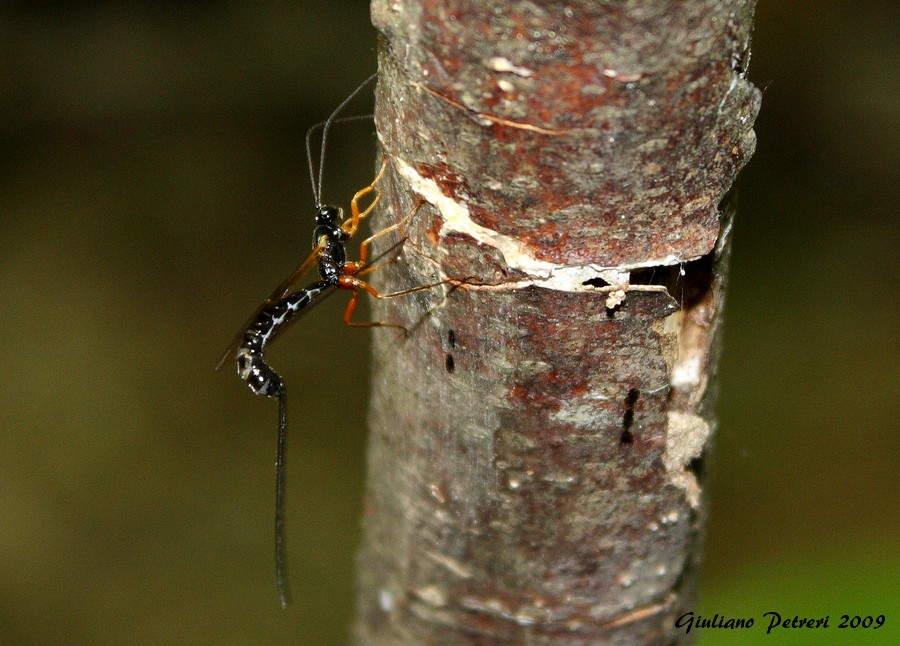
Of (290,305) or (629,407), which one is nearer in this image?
(629,407)

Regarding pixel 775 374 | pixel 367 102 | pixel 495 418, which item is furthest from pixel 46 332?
pixel 495 418

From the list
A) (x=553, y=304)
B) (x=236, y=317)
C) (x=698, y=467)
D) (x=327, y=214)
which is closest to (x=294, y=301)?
(x=327, y=214)

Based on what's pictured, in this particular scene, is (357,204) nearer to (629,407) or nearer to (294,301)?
(294,301)

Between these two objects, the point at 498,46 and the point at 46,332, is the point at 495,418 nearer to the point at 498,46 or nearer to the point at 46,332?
the point at 498,46

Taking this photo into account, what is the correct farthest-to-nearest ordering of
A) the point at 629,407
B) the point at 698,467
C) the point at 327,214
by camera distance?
the point at 327,214 < the point at 698,467 < the point at 629,407

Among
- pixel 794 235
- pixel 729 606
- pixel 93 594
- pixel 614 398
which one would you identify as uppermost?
pixel 614 398

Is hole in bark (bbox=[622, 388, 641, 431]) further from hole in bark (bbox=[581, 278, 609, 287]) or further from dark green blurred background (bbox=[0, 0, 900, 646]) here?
dark green blurred background (bbox=[0, 0, 900, 646])
